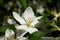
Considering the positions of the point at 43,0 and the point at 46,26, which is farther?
the point at 43,0

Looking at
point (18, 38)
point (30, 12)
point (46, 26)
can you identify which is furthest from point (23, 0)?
point (18, 38)

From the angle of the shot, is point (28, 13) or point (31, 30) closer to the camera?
point (31, 30)

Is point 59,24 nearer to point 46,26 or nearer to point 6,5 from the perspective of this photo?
point 46,26

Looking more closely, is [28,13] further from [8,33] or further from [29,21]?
[8,33]

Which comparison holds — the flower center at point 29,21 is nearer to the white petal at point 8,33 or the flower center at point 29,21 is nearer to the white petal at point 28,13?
the white petal at point 28,13

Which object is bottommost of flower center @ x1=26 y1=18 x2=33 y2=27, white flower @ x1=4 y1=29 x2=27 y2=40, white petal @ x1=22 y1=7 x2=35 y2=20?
white flower @ x1=4 y1=29 x2=27 y2=40

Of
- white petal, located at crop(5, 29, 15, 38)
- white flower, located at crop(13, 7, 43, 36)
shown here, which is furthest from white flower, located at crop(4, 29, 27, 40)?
white flower, located at crop(13, 7, 43, 36)

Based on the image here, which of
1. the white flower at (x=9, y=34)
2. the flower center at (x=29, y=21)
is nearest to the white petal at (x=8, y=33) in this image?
the white flower at (x=9, y=34)

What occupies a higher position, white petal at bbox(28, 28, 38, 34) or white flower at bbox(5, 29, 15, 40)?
white petal at bbox(28, 28, 38, 34)

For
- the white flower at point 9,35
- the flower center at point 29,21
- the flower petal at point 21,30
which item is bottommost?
the white flower at point 9,35

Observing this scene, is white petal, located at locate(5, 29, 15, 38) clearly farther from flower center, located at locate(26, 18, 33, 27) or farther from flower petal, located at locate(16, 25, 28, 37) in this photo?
flower center, located at locate(26, 18, 33, 27)

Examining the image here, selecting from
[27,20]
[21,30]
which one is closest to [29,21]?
[27,20]
